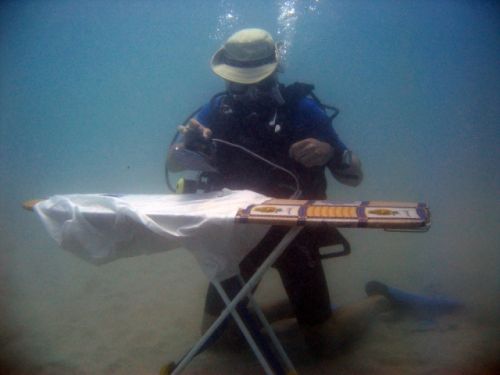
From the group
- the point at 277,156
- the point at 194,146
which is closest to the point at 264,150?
the point at 277,156

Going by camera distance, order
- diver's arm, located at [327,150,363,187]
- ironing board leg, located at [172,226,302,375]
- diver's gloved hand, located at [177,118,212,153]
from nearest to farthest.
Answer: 1. ironing board leg, located at [172,226,302,375]
2. diver's gloved hand, located at [177,118,212,153]
3. diver's arm, located at [327,150,363,187]

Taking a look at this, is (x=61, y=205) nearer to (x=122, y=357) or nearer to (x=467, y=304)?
(x=122, y=357)

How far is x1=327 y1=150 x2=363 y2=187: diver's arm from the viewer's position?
2746mm

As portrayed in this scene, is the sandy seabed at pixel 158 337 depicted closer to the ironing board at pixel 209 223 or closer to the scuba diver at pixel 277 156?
the scuba diver at pixel 277 156

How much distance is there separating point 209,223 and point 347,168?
4.52 ft

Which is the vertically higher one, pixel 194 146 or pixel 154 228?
pixel 194 146

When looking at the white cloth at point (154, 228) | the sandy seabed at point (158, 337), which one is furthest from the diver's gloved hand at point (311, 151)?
the sandy seabed at point (158, 337)

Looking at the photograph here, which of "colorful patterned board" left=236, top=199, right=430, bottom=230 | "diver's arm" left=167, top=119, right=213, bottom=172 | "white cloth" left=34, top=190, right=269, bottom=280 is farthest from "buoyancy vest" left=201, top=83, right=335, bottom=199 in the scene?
"colorful patterned board" left=236, top=199, right=430, bottom=230

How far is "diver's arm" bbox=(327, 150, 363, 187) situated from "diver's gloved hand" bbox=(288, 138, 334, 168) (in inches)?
9.6

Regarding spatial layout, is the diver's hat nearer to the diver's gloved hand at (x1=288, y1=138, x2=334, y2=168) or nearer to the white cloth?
the diver's gloved hand at (x1=288, y1=138, x2=334, y2=168)

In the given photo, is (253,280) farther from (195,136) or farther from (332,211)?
(195,136)

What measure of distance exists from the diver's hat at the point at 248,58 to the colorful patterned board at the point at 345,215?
50.2 inches

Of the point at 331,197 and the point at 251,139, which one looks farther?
the point at 331,197

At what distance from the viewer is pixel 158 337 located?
3688 millimetres
